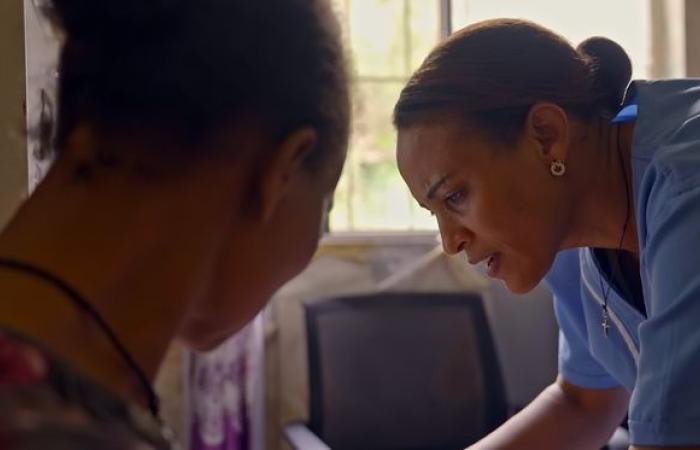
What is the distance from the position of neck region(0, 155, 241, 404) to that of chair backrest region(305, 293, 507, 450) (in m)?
1.57

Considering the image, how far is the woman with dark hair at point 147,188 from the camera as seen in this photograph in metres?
0.52

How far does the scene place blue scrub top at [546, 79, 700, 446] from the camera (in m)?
0.86

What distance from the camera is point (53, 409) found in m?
0.48

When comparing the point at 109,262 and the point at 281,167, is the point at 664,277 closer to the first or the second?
the point at 281,167

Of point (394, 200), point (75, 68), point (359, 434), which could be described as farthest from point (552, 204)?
point (394, 200)

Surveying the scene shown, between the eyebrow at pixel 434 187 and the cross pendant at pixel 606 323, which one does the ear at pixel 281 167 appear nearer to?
the eyebrow at pixel 434 187

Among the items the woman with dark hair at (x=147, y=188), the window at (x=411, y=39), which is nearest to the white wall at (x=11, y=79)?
the woman with dark hair at (x=147, y=188)

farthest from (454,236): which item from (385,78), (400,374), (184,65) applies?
(385,78)

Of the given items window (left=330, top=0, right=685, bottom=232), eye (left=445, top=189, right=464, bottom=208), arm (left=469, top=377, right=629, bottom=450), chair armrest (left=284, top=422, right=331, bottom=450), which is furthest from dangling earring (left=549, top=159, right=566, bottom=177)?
window (left=330, top=0, right=685, bottom=232)

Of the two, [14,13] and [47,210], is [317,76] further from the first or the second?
[14,13]

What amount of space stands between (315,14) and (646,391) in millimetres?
519

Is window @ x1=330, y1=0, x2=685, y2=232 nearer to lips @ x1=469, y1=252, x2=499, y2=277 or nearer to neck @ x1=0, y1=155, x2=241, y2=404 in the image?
lips @ x1=469, y1=252, x2=499, y2=277

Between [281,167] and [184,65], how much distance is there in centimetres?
9

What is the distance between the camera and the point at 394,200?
2.68 m
